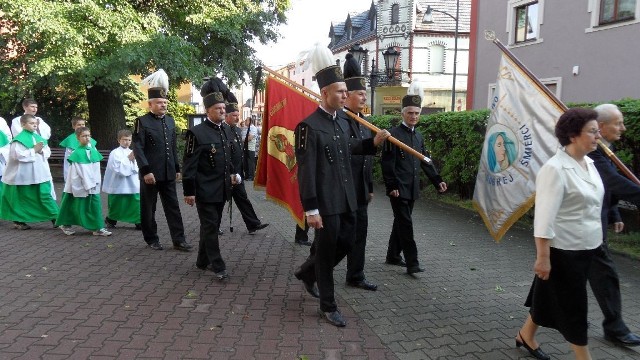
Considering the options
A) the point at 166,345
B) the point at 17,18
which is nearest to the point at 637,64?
the point at 166,345

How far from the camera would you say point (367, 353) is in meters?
3.90

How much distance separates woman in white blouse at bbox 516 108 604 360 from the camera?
10.9 feet

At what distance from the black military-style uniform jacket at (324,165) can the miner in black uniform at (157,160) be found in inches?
126

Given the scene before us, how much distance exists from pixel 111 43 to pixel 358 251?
1102 cm

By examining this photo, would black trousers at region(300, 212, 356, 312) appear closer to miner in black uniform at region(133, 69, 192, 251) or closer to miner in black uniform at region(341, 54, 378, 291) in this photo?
miner in black uniform at region(341, 54, 378, 291)

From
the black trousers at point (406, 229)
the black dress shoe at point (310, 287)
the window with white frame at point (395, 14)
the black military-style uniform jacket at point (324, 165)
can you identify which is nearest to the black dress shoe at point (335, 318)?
the black dress shoe at point (310, 287)

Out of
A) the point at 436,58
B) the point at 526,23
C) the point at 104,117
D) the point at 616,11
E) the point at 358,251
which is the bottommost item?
the point at 358,251

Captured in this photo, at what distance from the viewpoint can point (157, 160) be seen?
23.0 feet

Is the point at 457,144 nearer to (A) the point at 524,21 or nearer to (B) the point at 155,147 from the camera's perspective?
(B) the point at 155,147

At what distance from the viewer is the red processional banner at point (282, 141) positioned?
18.7ft

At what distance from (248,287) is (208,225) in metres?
0.79

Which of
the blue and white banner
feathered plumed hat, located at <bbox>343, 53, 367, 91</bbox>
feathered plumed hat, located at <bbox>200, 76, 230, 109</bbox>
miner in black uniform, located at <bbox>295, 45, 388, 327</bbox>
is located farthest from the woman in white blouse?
feathered plumed hat, located at <bbox>200, 76, 230, 109</bbox>

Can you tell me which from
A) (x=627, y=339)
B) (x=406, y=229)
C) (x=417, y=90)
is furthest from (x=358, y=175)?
(x=627, y=339)

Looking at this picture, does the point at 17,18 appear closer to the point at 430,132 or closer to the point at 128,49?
the point at 128,49
